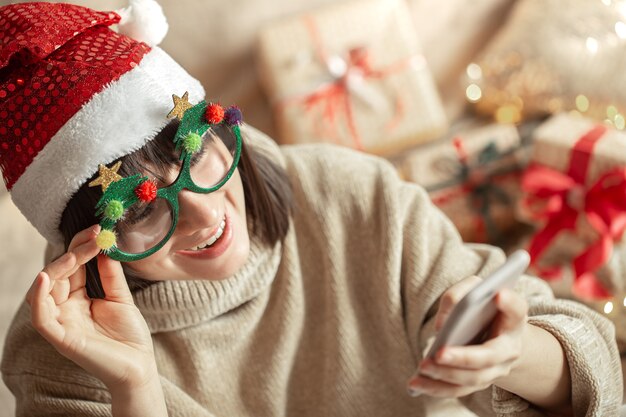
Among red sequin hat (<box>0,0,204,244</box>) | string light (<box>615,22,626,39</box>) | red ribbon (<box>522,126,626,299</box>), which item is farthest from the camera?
string light (<box>615,22,626,39</box>)

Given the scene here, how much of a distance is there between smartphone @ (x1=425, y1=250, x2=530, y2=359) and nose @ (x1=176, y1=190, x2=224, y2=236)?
32 cm

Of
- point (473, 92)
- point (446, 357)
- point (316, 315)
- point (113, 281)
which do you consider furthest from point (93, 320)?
point (473, 92)

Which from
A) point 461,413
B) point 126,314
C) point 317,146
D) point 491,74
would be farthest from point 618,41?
point 126,314

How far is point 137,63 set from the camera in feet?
2.72

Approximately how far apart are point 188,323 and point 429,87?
929 millimetres

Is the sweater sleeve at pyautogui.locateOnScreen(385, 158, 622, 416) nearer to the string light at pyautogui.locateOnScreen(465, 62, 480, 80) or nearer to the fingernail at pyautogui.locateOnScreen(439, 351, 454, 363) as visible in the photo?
the fingernail at pyautogui.locateOnScreen(439, 351, 454, 363)

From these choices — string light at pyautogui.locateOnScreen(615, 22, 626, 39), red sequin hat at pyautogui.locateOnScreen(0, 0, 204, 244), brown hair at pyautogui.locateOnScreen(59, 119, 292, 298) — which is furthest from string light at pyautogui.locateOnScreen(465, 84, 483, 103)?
red sequin hat at pyautogui.locateOnScreen(0, 0, 204, 244)

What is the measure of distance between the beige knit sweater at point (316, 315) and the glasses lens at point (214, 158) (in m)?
0.19

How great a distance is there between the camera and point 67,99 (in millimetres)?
786

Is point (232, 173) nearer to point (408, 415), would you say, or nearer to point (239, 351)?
point (239, 351)

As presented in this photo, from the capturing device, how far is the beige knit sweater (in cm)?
102

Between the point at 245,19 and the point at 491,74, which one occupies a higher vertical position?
the point at 245,19

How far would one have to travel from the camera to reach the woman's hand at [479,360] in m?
0.70

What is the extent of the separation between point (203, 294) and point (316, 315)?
0.69ft
